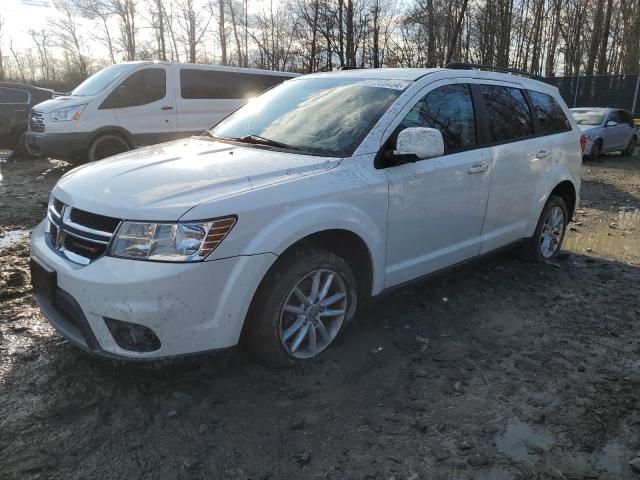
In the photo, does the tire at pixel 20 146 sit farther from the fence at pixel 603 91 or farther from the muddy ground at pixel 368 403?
the fence at pixel 603 91

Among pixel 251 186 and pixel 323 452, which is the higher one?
pixel 251 186

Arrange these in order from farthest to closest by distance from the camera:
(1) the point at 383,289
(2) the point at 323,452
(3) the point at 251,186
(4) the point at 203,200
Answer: (1) the point at 383,289 < (3) the point at 251,186 < (4) the point at 203,200 < (2) the point at 323,452

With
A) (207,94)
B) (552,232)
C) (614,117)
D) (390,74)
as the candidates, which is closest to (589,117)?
(614,117)

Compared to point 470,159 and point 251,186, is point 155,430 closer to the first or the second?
point 251,186

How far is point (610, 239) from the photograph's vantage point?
6.41 meters

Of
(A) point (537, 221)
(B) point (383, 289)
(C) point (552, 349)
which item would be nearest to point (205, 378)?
(B) point (383, 289)

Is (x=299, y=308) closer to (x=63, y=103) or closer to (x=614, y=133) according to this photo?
(x=63, y=103)

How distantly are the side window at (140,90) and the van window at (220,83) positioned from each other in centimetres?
42

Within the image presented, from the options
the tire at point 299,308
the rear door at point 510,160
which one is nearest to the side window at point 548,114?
the rear door at point 510,160

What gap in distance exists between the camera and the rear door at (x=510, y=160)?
4133mm

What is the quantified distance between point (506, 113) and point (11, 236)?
521cm

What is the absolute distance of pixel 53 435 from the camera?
2.43 metres

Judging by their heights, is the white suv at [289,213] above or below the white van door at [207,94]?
below

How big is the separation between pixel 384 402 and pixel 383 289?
83 cm
